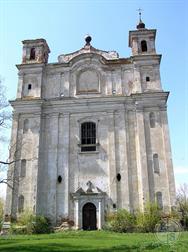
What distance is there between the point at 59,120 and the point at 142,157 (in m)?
7.40

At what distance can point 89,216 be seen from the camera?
74.1ft

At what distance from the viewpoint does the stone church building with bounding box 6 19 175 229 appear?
22688 mm

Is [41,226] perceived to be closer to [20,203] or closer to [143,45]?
[20,203]

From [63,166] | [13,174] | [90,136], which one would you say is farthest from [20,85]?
[63,166]

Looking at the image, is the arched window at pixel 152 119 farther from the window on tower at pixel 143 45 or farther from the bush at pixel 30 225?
the bush at pixel 30 225

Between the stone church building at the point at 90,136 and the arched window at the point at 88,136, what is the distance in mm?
80

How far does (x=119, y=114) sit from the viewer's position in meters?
25.2

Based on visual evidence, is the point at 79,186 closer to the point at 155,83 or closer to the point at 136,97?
the point at 136,97

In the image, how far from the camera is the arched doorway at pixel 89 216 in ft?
73.3

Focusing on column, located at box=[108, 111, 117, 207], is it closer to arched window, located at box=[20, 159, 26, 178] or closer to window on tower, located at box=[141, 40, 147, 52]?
arched window, located at box=[20, 159, 26, 178]

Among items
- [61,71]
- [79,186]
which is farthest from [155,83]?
[79,186]

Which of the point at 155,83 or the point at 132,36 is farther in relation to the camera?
the point at 132,36

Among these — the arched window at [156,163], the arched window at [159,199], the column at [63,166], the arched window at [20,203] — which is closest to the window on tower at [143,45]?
the column at [63,166]

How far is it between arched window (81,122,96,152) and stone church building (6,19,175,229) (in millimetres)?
80
